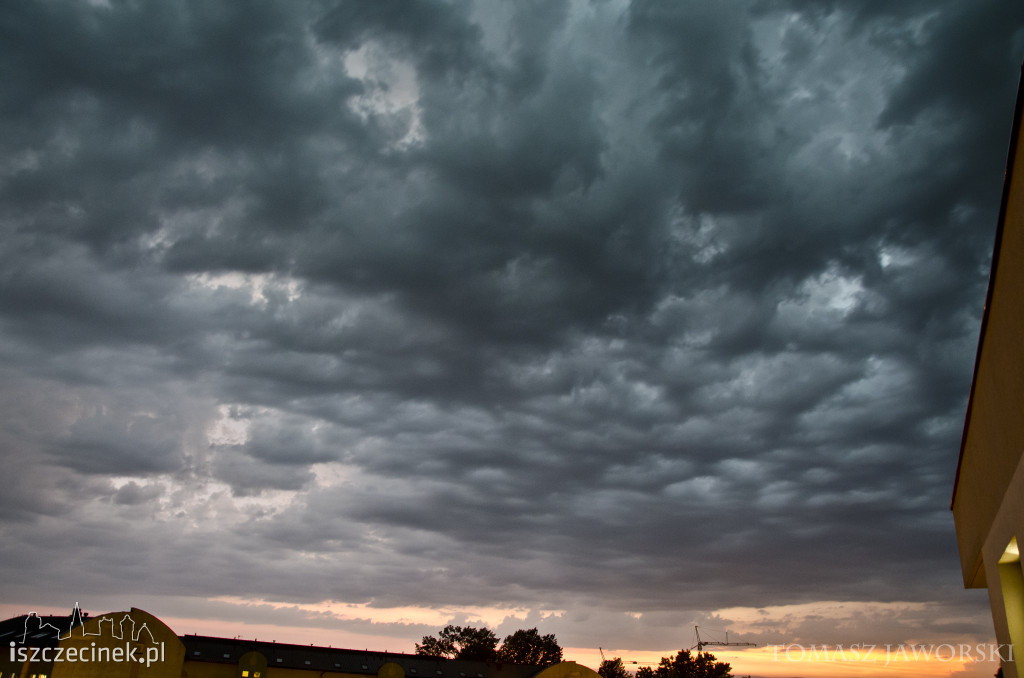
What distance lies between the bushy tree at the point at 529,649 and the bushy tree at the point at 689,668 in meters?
27.8

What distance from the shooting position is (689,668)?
102125 mm

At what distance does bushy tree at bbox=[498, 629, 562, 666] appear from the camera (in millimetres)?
127312

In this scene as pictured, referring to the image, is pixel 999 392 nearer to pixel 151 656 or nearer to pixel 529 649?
pixel 151 656

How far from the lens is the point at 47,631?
62.3 meters

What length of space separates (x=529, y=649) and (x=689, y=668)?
36.6m

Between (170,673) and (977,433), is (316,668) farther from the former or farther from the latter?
(977,433)

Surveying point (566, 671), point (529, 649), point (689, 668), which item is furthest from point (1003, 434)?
point (529, 649)

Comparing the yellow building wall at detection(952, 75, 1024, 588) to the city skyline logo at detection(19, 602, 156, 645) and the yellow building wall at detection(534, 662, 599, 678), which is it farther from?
the city skyline logo at detection(19, 602, 156, 645)

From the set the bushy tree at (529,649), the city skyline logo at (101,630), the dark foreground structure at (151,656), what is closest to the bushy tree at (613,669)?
the bushy tree at (529,649)

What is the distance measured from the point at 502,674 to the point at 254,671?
34011mm

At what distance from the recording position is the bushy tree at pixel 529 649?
418ft

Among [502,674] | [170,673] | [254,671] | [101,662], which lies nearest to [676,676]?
[502,674]

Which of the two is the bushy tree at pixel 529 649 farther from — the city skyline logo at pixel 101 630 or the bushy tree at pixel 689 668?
the city skyline logo at pixel 101 630

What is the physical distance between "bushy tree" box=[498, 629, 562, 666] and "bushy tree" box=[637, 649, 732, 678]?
91.1ft
